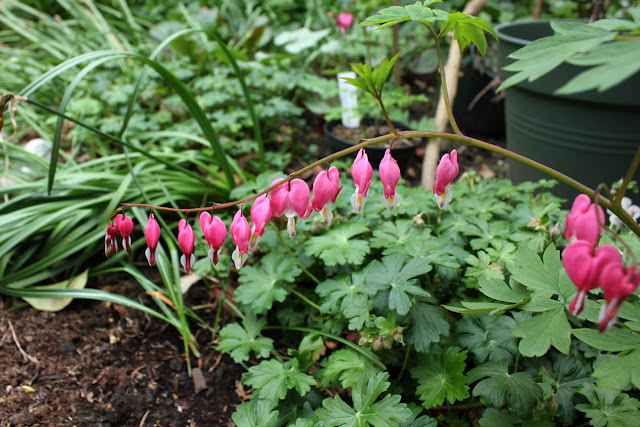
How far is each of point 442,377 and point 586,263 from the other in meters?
0.74

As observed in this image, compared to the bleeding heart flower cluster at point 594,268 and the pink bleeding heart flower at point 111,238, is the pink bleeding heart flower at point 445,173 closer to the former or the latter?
the bleeding heart flower cluster at point 594,268

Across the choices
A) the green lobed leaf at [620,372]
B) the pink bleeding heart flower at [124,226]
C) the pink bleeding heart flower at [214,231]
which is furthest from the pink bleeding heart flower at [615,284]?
the pink bleeding heart flower at [124,226]

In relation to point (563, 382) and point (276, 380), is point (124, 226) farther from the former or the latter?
point (563, 382)

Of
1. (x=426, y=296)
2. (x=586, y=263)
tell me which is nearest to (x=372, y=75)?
(x=586, y=263)

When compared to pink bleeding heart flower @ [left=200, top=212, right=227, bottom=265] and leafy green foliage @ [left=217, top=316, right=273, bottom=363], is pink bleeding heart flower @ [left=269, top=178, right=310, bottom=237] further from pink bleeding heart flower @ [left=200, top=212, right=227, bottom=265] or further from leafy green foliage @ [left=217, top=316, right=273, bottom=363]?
leafy green foliage @ [left=217, top=316, right=273, bottom=363]

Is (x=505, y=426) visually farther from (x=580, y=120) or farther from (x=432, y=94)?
(x=432, y=94)

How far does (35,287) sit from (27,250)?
0.69 feet

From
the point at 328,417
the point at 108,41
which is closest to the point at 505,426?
the point at 328,417

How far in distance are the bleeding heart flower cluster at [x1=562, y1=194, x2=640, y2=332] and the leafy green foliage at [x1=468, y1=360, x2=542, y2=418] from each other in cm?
54

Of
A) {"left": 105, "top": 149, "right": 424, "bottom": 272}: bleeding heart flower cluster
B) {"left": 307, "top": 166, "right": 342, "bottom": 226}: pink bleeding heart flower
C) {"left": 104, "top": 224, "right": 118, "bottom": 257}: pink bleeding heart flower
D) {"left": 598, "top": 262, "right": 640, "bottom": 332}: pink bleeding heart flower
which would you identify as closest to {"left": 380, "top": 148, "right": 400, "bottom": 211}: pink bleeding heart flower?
{"left": 105, "top": 149, "right": 424, "bottom": 272}: bleeding heart flower cluster

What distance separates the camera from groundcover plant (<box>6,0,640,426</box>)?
3.25 ft

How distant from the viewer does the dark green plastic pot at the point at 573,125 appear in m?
2.33

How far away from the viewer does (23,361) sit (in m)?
1.75

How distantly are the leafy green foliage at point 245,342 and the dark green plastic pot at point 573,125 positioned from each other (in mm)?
1854
